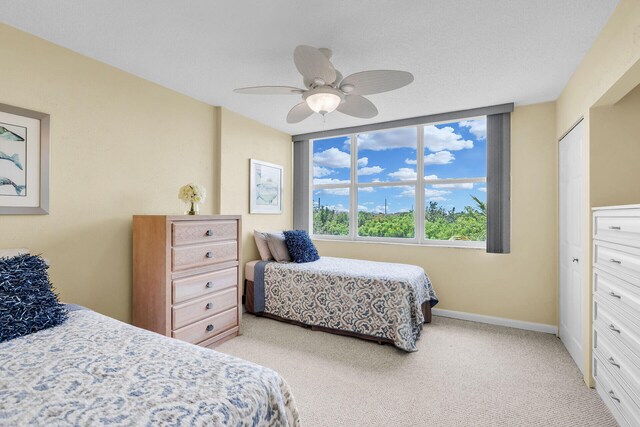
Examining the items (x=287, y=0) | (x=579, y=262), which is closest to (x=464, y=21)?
(x=287, y=0)

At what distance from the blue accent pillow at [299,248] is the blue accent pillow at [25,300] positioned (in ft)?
7.66

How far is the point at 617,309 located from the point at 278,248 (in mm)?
3019

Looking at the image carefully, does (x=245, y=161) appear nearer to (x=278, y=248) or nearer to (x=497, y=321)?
(x=278, y=248)

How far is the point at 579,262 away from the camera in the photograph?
101 inches

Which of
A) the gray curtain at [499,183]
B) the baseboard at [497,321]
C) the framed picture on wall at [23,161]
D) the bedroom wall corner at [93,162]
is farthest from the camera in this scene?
the gray curtain at [499,183]

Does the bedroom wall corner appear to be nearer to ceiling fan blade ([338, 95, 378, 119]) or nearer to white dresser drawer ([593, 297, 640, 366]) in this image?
ceiling fan blade ([338, 95, 378, 119])

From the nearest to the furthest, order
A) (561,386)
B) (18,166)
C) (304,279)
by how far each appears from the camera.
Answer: (18,166) → (561,386) → (304,279)

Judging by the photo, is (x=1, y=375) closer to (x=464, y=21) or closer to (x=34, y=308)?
(x=34, y=308)

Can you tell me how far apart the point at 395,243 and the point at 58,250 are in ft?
11.4

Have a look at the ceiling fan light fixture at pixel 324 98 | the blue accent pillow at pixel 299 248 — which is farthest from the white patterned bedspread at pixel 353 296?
the ceiling fan light fixture at pixel 324 98

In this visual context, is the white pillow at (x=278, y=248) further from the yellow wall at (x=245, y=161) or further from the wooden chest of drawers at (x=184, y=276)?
the wooden chest of drawers at (x=184, y=276)

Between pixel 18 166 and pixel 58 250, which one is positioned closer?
pixel 18 166

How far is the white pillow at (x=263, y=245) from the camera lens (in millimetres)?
3893

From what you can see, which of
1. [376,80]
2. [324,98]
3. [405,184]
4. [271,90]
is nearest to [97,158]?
[271,90]
